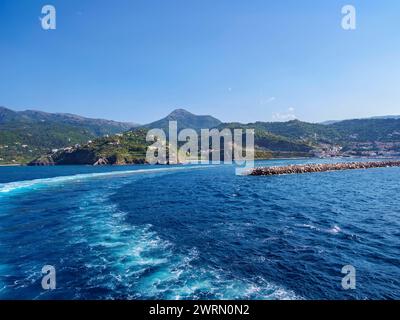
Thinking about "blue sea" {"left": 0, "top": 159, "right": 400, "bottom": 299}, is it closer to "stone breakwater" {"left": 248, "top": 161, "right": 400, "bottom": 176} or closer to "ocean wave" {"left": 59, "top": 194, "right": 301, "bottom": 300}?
"ocean wave" {"left": 59, "top": 194, "right": 301, "bottom": 300}

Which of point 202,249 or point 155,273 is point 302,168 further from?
point 155,273

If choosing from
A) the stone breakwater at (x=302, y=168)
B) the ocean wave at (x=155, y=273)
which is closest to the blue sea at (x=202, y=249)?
the ocean wave at (x=155, y=273)

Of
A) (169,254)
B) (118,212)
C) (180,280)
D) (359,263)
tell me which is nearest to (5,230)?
(118,212)

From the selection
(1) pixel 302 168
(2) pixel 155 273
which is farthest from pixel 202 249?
(1) pixel 302 168

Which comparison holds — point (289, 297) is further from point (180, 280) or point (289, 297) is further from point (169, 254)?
point (169, 254)

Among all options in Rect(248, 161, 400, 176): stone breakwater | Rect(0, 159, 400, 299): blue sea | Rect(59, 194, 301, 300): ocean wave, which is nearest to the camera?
Rect(59, 194, 301, 300): ocean wave

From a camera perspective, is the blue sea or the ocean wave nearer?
the ocean wave

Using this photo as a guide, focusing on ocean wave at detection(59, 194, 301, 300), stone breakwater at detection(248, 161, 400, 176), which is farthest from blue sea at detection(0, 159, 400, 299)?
stone breakwater at detection(248, 161, 400, 176)

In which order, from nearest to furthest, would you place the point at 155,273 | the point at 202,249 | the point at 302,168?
the point at 155,273 → the point at 202,249 → the point at 302,168
